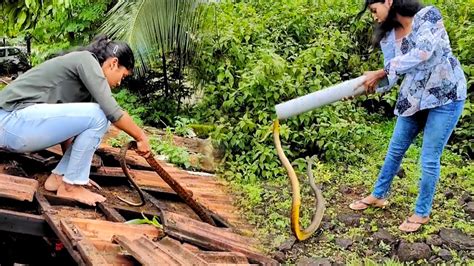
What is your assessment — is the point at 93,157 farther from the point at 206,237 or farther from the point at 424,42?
A: the point at 424,42

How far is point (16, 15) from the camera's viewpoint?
7.66 m

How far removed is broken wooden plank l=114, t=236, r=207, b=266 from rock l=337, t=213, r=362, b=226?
152 centimetres

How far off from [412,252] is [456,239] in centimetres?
44

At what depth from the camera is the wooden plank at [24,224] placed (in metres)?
3.19

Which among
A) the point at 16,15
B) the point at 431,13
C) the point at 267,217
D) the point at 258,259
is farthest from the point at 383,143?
the point at 16,15

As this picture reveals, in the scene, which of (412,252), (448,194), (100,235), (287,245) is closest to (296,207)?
(287,245)

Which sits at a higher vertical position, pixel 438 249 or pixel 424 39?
pixel 424 39

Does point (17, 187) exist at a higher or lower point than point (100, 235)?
higher

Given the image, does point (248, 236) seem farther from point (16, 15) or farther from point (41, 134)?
point (16, 15)

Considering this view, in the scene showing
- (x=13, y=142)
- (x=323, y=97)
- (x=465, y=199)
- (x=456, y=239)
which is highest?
(x=13, y=142)

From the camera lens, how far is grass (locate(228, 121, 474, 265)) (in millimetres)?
3941

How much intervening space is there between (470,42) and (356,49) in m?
1.47

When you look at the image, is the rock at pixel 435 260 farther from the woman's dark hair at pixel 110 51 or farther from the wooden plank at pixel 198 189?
the woman's dark hair at pixel 110 51

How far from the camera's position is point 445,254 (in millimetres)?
3830
